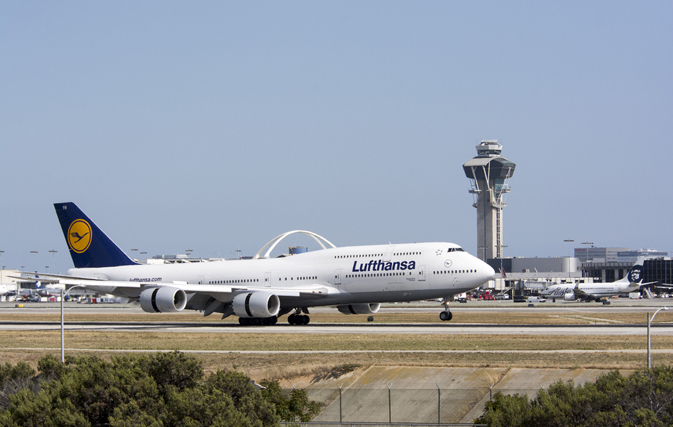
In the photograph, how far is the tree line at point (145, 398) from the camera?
19.6 m

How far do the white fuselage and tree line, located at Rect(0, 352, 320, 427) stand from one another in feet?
88.5

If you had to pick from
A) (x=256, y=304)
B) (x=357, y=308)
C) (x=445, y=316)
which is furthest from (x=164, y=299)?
(x=445, y=316)

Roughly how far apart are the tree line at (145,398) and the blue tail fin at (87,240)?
40.1 metres

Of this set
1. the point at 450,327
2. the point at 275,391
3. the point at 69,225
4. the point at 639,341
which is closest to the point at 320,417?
the point at 275,391

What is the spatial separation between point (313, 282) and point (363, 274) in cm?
419

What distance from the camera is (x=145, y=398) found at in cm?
2094

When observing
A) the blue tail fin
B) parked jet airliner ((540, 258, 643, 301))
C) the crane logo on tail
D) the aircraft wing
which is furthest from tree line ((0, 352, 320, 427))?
parked jet airliner ((540, 258, 643, 301))

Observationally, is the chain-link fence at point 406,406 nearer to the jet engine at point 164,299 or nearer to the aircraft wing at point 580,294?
the jet engine at point 164,299

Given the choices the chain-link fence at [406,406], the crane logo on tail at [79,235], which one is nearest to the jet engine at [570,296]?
the crane logo on tail at [79,235]

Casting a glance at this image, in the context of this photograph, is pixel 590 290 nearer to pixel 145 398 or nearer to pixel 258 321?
pixel 258 321

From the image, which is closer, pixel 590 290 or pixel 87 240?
pixel 87 240

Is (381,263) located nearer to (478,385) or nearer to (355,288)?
(355,288)

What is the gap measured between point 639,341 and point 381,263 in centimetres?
1926

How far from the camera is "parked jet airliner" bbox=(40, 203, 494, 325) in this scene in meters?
50.3
